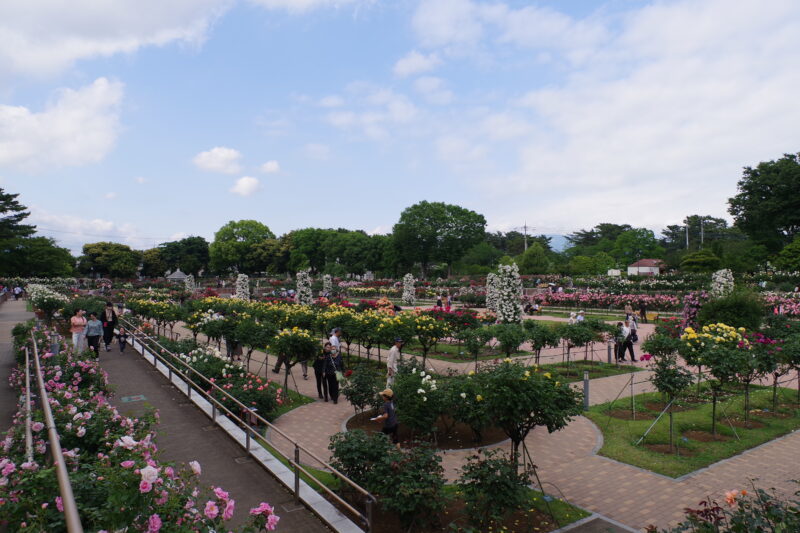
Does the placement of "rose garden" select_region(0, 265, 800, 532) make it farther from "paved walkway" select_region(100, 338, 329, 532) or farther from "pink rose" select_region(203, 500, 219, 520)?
"paved walkway" select_region(100, 338, 329, 532)

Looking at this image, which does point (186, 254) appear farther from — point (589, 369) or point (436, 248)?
point (589, 369)

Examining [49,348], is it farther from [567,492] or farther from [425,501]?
[567,492]

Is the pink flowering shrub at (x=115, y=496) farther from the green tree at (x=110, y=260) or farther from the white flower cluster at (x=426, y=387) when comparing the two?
the green tree at (x=110, y=260)

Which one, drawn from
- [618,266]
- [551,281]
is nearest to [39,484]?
[551,281]

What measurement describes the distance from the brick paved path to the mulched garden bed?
1.14 feet

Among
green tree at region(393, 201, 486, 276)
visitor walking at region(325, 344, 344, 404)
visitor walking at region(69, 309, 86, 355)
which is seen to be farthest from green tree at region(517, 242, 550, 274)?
A: visitor walking at region(69, 309, 86, 355)

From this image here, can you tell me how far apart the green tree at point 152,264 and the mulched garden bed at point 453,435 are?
93906 millimetres

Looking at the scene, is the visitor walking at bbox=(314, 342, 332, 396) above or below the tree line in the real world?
below

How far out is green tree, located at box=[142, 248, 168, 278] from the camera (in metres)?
91.8

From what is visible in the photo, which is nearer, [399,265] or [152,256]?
[399,265]

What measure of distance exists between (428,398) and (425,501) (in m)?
3.13

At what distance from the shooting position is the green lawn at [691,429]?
27.0 feet

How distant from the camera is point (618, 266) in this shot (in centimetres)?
8125

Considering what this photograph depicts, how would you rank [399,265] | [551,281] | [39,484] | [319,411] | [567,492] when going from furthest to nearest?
[399,265] < [551,281] < [319,411] < [567,492] < [39,484]
